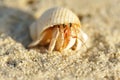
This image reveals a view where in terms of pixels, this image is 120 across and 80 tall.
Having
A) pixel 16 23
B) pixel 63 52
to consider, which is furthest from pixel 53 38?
pixel 16 23

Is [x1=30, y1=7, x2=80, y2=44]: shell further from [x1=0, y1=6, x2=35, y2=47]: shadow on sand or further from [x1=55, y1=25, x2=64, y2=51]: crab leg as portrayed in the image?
[x1=0, y1=6, x2=35, y2=47]: shadow on sand

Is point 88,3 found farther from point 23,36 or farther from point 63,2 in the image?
point 23,36

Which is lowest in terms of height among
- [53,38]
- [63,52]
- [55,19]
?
[63,52]

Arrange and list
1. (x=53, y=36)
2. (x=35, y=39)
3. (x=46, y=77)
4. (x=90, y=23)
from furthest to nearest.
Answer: (x=90, y=23) → (x=35, y=39) → (x=53, y=36) → (x=46, y=77)

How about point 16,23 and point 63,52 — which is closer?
point 63,52

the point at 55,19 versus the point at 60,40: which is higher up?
the point at 55,19

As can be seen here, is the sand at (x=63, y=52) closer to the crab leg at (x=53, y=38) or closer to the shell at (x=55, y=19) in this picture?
the crab leg at (x=53, y=38)

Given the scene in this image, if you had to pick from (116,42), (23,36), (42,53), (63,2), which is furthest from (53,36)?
(63,2)

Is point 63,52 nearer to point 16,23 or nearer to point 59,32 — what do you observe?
point 59,32

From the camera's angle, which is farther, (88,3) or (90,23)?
(88,3)
